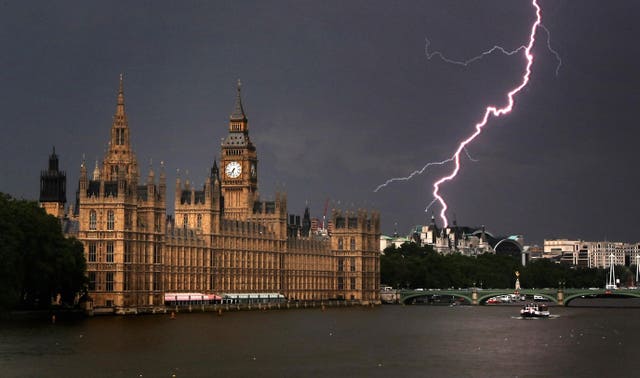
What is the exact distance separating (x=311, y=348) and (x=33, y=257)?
117 feet

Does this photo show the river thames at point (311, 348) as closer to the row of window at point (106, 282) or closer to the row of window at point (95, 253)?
the row of window at point (106, 282)

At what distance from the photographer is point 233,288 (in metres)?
187

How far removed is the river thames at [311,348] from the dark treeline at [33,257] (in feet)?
12.7

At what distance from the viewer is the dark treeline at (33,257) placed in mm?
124438

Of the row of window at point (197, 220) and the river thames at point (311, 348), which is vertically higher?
the row of window at point (197, 220)

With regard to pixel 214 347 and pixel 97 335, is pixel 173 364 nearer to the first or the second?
pixel 214 347

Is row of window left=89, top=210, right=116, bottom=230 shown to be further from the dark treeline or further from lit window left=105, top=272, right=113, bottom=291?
the dark treeline

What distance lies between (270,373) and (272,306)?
4053 inches

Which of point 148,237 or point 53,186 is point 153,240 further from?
point 53,186

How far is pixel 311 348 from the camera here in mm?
107062

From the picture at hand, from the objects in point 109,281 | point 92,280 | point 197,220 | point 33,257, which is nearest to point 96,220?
point 92,280

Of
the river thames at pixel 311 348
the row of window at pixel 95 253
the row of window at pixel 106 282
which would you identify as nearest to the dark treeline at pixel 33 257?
the river thames at pixel 311 348

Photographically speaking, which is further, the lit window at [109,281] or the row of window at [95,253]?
the row of window at [95,253]

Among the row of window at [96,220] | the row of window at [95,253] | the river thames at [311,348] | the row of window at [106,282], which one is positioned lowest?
the river thames at [311,348]
